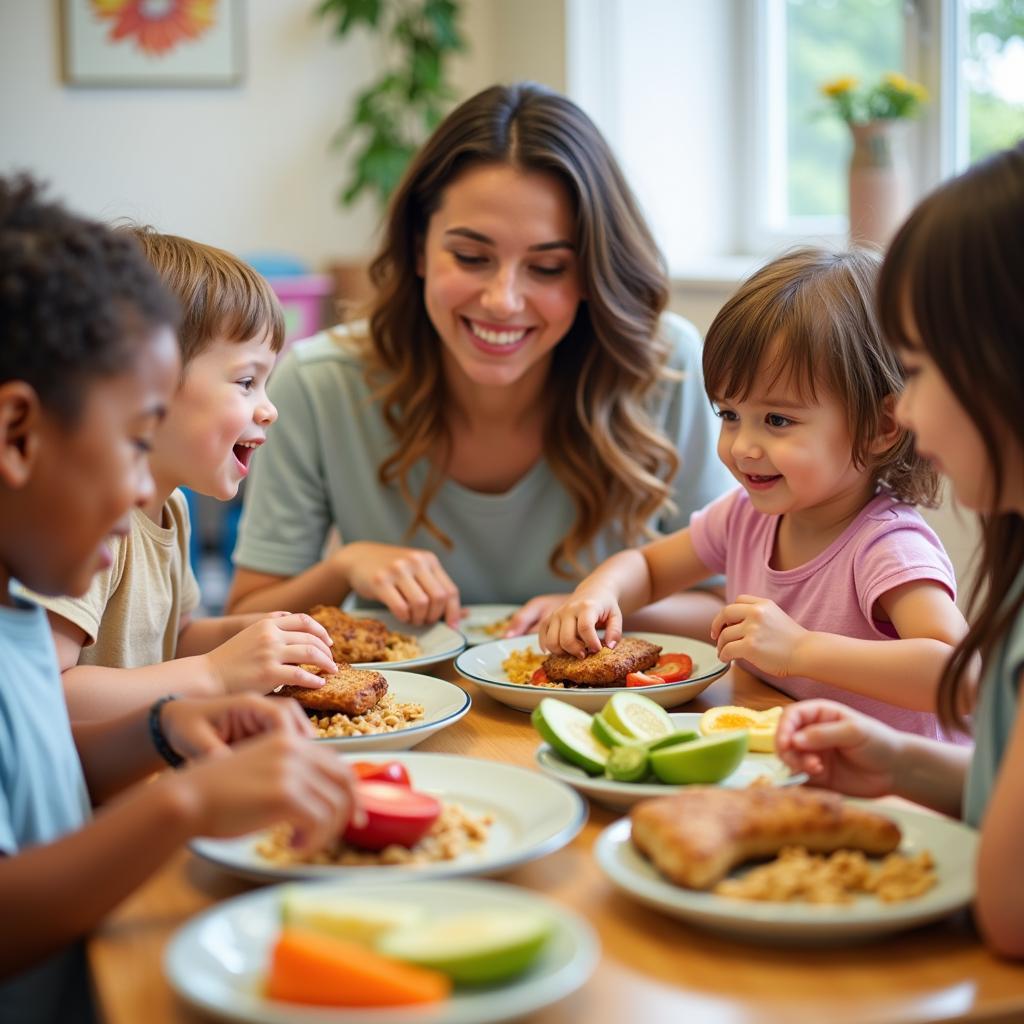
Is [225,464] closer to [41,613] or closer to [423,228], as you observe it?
[41,613]

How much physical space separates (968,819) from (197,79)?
163 inches

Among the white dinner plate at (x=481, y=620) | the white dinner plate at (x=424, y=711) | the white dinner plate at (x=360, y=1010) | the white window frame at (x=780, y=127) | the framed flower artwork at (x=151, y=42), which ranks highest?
the framed flower artwork at (x=151, y=42)

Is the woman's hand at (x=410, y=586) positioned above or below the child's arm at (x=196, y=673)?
below

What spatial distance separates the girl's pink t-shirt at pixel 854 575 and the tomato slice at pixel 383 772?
58cm

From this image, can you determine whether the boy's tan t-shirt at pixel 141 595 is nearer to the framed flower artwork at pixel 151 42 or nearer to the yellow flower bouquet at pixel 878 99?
the yellow flower bouquet at pixel 878 99

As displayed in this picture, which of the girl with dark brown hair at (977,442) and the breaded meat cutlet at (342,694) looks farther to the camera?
the breaded meat cutlet at (342,694)

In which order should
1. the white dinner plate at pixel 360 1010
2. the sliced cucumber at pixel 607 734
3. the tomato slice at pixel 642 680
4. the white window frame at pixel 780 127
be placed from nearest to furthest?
the white dinner plate at pixel 360 1010 < the sliced cucumber at pixel 607 734 < the tomato slice at pixel 642 680 < the white window frame at pixel 780 127

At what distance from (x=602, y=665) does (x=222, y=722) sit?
18.9 inches

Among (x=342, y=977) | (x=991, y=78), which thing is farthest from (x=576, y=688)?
(x=991, y=78)

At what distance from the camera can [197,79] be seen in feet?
14.8

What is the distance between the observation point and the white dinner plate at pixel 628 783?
1.08 metres

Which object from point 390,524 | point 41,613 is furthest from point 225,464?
point 390,524

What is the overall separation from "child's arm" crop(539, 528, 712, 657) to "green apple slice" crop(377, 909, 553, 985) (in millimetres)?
727

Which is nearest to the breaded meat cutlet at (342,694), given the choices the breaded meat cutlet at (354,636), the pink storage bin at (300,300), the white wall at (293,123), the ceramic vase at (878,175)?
the breaded meat cutlet at (354,636)
